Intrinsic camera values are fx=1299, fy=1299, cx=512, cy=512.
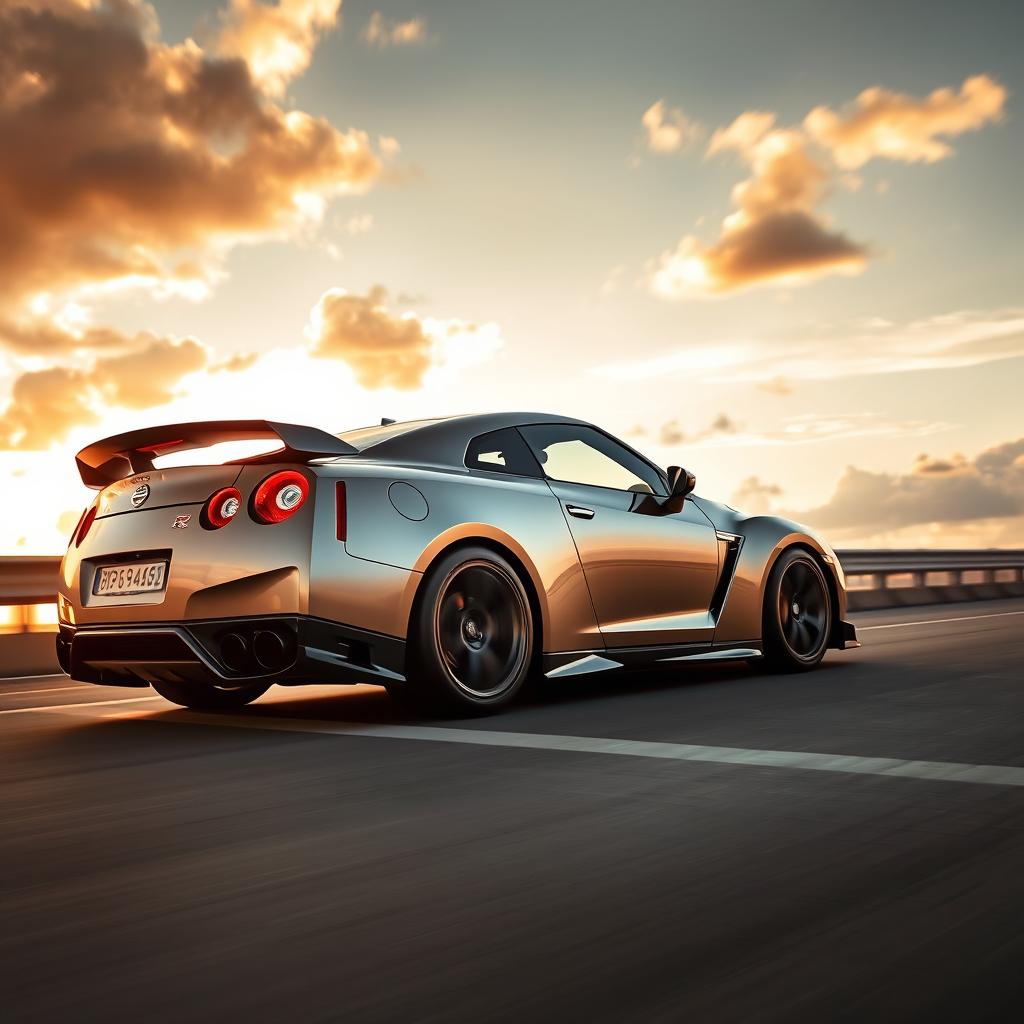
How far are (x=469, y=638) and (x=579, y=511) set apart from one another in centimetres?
99

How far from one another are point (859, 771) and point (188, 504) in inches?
119

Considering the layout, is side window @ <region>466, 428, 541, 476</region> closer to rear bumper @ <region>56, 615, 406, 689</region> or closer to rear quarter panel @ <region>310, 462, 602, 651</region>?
rear quarter panel @ <region>310, 462, 602, 651</region>

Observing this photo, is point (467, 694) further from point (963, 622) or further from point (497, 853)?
point (963, 622)

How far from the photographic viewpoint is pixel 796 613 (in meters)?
8.13

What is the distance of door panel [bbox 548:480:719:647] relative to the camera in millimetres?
6629

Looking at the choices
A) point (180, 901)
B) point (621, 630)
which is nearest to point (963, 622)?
point (621, 630)

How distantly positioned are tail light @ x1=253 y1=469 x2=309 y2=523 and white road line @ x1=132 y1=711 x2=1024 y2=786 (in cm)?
100

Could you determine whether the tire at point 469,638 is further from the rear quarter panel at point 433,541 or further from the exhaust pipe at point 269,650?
the exhaust pipe at point 269,650

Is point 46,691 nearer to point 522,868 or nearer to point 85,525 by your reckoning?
point 85,525

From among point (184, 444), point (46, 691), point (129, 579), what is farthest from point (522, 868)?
point (46, 691)

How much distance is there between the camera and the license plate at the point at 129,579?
5648 millimetres

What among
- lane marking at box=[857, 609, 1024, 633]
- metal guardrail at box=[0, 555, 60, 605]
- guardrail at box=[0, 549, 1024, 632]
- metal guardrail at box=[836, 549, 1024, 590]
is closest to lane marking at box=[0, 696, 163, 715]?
metal guardrail at box=[0, 555, 60, 605]

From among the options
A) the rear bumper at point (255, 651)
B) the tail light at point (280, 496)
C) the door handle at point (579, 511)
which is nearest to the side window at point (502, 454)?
the door handle at point (579, 511)

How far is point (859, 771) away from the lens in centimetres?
445
